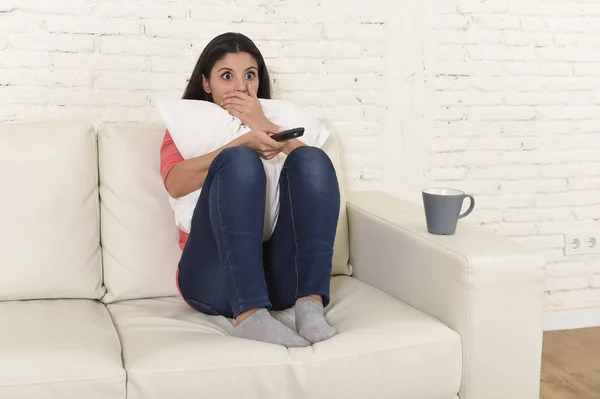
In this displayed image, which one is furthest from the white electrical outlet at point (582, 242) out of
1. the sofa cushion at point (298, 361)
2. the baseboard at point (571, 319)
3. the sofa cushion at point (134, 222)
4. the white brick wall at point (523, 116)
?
the sofa cushion at point (134, 222)

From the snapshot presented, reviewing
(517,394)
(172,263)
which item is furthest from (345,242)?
(517,394)

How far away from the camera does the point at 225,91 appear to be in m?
2.13

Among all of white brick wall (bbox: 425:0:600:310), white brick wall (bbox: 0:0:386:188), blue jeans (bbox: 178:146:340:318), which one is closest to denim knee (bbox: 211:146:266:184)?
blue jeans (bbox: 178:146:340:318)

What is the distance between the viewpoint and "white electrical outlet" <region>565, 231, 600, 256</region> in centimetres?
293

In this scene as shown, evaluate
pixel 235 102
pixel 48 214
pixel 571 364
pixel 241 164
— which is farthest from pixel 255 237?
pixel 571 364

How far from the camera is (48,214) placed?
1.99m

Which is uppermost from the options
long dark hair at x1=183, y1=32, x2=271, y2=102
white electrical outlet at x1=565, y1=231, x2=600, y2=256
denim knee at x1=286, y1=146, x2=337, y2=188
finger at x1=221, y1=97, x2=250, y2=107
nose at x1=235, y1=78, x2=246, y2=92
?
long dark hair at x1=183, y1=32, x2=271, y2=102

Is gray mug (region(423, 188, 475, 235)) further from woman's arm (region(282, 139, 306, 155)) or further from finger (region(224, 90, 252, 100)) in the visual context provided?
finger (region(224, 90, 252, 100))

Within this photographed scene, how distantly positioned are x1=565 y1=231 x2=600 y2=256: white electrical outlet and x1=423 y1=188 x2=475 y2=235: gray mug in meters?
1.18

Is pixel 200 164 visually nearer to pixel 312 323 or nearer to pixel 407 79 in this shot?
pixel 312 323

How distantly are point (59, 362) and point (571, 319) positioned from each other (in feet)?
6.92

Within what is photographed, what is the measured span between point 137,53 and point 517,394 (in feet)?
4.82

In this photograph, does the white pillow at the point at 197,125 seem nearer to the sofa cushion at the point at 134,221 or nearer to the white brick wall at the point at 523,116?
the sofa cushion at the point at 134,221

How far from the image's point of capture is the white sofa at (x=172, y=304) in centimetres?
155
